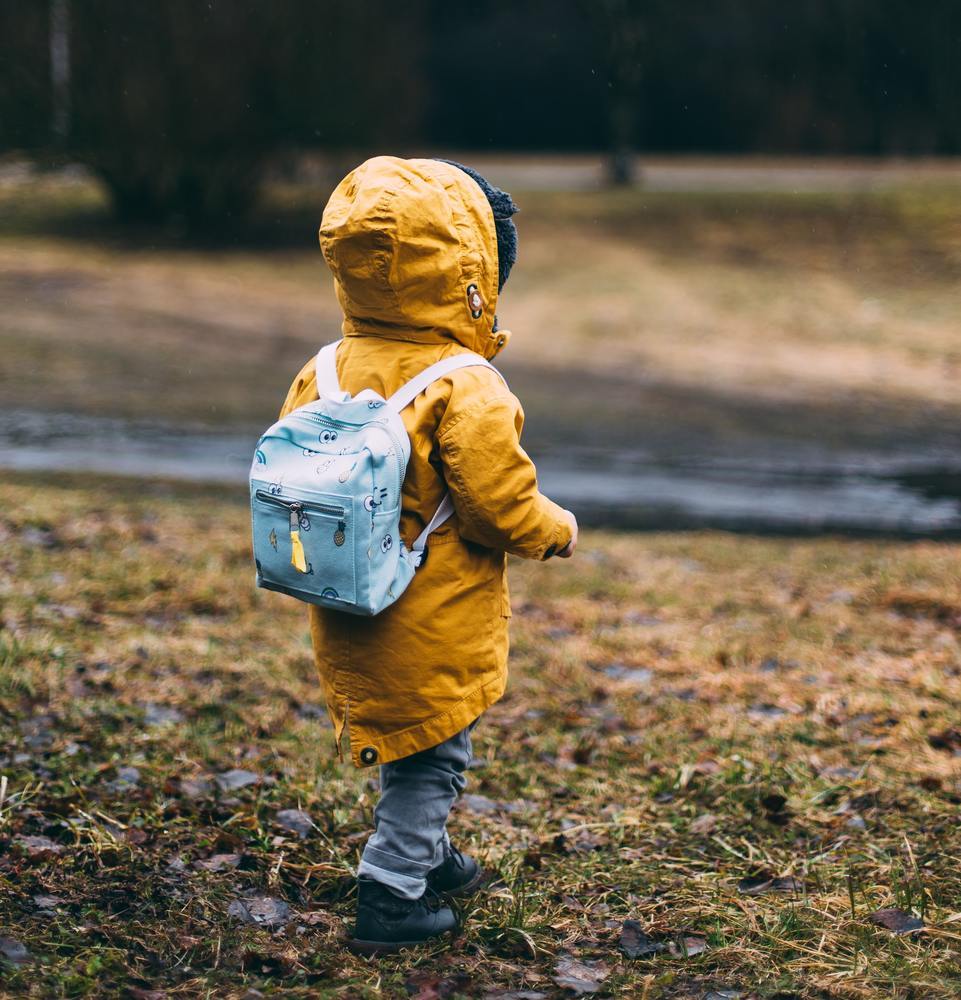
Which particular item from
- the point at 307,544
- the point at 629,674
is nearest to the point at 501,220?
the point at 307,544

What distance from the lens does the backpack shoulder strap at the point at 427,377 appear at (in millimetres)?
2830

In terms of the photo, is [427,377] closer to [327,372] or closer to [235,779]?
[327,372]

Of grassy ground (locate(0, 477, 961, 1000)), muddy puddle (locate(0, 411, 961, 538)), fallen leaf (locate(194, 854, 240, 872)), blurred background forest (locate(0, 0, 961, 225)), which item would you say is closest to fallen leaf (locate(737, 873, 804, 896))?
grassy ground (locate(0, 477, 961, 1000))

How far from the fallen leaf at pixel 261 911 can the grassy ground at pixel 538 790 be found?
0.01 meters

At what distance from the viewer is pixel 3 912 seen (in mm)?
3068

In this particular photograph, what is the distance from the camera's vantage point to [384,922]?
10.2ft

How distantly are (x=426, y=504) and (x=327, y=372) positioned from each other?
1.30 ft

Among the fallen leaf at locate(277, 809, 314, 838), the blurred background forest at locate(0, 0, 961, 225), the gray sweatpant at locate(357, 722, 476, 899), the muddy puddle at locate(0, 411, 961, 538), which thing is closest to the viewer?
the gray sweatpant at locate(357, 722, 476, 899)

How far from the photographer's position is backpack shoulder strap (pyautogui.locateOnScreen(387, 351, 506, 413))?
2.83 meters

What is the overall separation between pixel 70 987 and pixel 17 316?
13.8 meters

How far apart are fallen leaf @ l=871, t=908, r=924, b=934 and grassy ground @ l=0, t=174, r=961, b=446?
8722 millimetres

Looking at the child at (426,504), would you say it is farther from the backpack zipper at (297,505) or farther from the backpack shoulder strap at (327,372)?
the backpack zipper at (297,505)

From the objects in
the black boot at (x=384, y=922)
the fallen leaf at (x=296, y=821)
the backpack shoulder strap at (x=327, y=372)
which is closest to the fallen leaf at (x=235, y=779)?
the fallen leaf at (x=296, y=821)

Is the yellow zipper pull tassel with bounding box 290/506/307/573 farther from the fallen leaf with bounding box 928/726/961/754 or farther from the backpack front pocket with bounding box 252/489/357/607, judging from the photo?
the fallen leaf with bounding box 928/726/961/754
